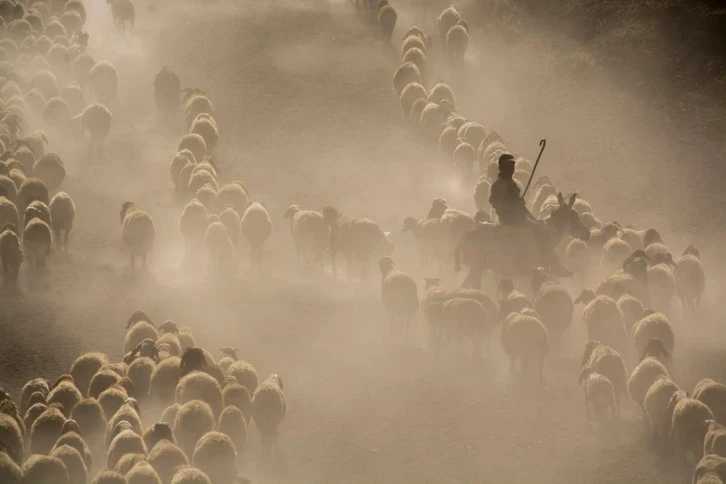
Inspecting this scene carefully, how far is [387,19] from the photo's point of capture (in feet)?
143

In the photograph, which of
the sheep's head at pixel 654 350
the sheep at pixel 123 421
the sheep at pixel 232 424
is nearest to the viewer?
the sheep at pixel 123 421

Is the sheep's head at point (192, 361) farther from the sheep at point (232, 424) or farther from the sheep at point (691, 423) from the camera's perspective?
the sheep at point (691, 423)

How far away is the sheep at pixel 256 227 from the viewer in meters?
29.2

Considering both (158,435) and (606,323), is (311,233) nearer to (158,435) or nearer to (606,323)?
(606,323)

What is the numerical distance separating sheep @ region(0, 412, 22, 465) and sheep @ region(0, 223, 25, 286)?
7925 mm

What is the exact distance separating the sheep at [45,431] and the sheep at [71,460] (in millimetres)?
718

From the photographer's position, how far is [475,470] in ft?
68.4

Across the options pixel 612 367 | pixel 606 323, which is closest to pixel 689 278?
pixel 606 323

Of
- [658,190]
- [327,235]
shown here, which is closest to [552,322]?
[327,235]

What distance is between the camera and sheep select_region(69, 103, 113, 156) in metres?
35.6

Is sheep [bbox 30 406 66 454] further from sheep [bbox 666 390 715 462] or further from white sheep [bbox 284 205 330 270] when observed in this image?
sheep [bbox 666 390 715 462]

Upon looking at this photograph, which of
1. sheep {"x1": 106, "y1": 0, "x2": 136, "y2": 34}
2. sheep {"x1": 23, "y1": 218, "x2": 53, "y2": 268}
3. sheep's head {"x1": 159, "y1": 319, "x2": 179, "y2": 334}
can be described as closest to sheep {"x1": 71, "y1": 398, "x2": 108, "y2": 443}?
sheep's head {"x1": 159, "y1": 319, "x2": 179, "y2": 334}

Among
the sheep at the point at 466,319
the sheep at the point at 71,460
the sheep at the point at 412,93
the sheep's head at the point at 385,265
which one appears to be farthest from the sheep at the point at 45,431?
the sheep at the point at 412,93

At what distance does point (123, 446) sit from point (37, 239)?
33.7 feet
